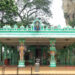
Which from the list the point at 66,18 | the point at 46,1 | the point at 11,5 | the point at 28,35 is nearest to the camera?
the point at 28,35

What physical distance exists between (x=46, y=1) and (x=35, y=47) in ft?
37.2

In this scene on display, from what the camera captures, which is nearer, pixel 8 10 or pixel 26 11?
pixel 8 10

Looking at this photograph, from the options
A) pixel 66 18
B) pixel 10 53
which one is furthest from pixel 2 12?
pixel 66 18

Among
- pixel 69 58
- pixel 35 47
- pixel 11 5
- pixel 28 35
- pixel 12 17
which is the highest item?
pixel 11 5

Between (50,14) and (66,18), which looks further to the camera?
(66,18)

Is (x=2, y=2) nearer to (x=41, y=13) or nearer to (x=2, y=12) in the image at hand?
(x=2, y=12)

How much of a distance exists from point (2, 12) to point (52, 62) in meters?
12.6

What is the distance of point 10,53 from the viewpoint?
23.1 metres

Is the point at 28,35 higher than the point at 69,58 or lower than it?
higher

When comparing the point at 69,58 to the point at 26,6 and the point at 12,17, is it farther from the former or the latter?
the point at 26,6

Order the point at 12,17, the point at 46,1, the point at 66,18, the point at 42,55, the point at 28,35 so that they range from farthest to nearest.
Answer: the point at 66,18
the point at 46,1
the point at 12,17
the point at 42,55
the point at 28,35

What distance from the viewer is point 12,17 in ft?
85.0

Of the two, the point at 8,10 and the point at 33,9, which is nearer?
the point at 8,10

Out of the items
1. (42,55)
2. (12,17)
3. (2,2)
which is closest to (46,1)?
(12,17)
